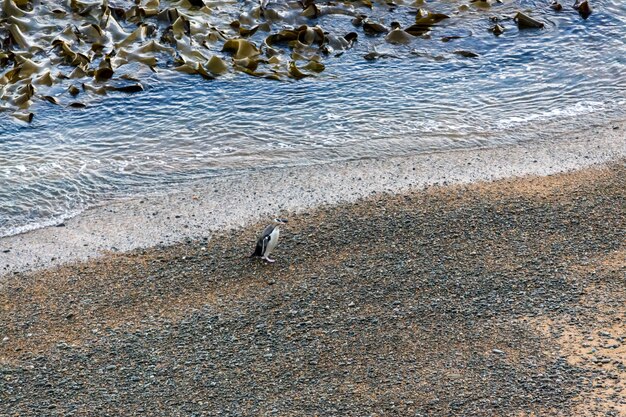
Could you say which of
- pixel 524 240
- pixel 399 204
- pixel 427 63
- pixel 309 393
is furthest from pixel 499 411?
pixel 427 63

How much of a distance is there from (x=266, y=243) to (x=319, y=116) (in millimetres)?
3410

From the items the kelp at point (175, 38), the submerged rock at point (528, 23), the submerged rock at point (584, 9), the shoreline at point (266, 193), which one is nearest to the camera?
the shoreline at point (266, 193)

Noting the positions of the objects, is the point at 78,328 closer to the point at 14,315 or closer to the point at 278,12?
the point at 14,315

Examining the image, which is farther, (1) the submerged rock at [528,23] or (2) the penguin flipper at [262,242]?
(1) the submerged rock at [528,23]

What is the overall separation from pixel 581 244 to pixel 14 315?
4457mm

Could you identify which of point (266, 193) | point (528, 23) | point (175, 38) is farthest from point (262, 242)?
point (528, 23)

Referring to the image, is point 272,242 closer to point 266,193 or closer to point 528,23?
point 266,193

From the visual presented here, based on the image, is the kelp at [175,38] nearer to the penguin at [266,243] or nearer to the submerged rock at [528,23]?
the submerged rock at [528,23]

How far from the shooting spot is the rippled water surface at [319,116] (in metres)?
8.83

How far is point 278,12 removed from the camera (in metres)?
12.6

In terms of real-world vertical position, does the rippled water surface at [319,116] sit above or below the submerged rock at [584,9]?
below

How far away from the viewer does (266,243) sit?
6902 mm

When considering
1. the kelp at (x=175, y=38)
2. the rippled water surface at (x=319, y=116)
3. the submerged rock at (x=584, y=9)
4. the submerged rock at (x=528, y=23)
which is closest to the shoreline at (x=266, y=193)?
the rippled water surface at (x=319, y=116)

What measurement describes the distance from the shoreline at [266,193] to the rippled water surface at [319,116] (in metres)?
0.28
